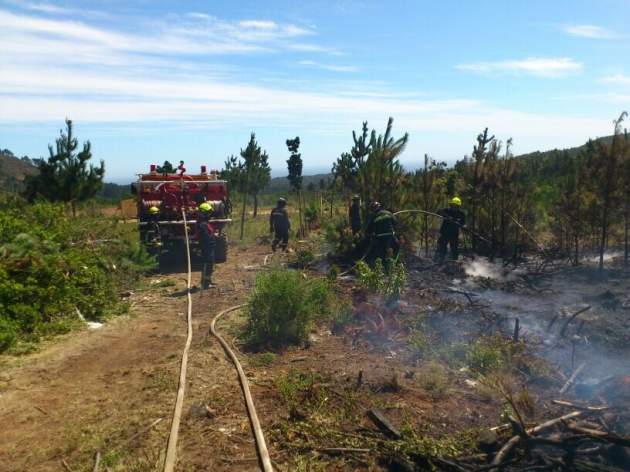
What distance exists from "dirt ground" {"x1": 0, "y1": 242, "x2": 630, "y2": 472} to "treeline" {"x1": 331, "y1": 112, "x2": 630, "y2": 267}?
544 centimetres

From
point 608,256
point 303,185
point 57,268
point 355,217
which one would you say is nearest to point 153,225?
point 57,268

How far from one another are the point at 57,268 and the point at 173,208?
191 inches

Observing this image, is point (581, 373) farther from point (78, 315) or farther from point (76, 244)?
point (76, 244)

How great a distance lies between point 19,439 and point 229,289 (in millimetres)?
5840

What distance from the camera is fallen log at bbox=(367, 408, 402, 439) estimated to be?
166 inches

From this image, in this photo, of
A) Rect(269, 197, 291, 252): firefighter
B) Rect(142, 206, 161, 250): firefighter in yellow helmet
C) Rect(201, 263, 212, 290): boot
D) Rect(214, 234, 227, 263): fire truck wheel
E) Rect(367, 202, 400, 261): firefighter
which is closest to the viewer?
Rect(201, 263, 212, 290): boot

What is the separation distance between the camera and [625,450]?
11.9ft

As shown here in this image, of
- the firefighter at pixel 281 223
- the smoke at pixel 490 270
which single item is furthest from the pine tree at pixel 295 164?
the smoke at pixel 490 270

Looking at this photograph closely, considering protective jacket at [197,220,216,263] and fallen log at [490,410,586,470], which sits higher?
protective jacket at [197,220,216,263]

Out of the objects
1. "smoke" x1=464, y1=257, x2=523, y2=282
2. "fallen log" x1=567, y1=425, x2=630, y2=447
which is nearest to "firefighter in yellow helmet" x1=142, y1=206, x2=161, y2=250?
"smoke" x1=464, y1=257, x2=523, y2=282

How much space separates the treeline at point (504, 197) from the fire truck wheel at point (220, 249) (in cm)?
370

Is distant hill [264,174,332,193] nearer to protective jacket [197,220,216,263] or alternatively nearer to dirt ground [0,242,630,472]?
protective jacket [197,220,216,263]

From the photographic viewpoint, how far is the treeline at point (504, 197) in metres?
11.1

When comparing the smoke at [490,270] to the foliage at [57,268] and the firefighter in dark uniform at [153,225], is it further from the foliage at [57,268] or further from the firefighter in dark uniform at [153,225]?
the firefighter in dark uniform at [153,225]
